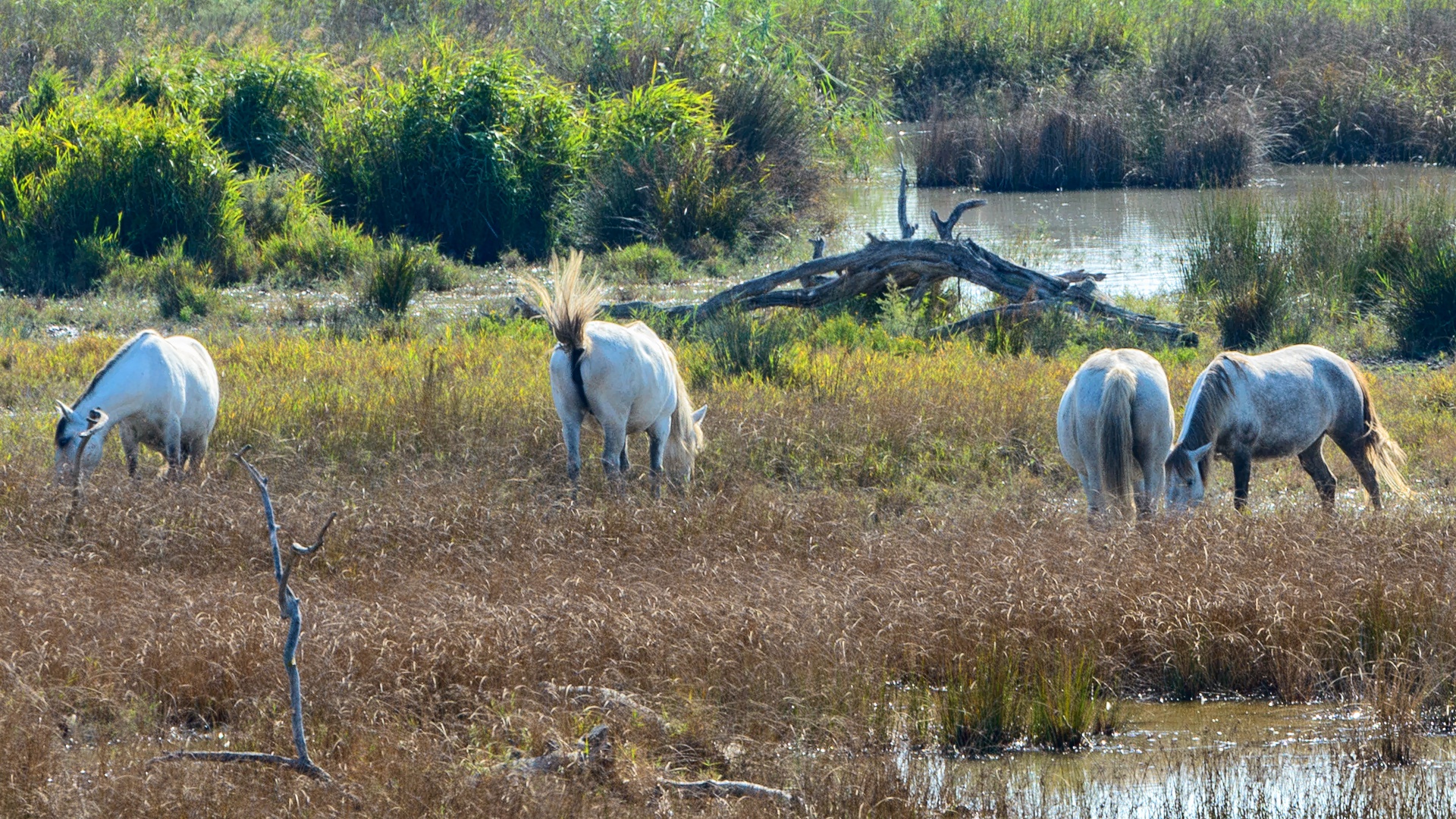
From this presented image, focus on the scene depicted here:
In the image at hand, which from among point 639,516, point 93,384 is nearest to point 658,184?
point 93,384

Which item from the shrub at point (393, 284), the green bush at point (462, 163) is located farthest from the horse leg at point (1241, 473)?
the green bush at point (462, 163)

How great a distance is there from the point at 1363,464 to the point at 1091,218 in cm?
1166

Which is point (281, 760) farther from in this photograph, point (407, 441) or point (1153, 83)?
point (1153, 83)

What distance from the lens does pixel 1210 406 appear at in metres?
6.72

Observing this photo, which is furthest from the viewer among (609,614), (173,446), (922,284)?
(922,284)

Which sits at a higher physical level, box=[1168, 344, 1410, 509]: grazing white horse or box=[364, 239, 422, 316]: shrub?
box=[364, 239, 422, 316]: shrub

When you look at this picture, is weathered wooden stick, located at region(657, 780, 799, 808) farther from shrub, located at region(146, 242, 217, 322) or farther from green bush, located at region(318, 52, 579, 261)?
green bush, located at region(318, 52, 579, 261)

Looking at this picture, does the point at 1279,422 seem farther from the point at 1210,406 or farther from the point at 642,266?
the point at 642,266

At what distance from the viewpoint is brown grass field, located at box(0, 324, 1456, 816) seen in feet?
14.5

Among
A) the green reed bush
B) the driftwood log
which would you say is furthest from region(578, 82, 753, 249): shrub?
the green reed bush

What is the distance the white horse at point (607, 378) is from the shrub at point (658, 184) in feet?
27.4

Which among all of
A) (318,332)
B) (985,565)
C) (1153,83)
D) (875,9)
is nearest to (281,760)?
(985,565)

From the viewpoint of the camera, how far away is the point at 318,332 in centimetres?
1173

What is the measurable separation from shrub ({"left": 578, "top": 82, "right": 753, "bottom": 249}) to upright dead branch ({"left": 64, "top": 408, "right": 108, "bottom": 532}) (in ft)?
30.6
